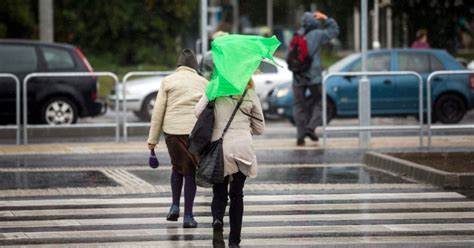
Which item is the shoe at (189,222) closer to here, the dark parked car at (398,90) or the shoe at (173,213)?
the shoe at (173,213)

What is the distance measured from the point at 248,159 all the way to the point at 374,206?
3.54 meters

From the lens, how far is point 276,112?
88.5ft

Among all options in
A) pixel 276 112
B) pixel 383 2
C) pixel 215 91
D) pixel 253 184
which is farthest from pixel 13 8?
pixel 215 91

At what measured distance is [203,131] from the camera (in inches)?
414

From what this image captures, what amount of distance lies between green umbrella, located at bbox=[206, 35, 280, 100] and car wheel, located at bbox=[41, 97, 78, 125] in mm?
13418

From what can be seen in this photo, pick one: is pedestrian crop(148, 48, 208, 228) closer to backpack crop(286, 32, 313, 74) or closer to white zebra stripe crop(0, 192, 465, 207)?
white zebra stripe crop(0, 192, 465, 207)

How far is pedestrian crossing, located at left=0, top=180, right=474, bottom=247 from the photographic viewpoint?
1136cm

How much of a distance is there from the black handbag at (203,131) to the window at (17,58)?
1442 cm

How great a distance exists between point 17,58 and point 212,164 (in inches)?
584

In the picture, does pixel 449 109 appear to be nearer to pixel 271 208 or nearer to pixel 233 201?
pixel 271 208

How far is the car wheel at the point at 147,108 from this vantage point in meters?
26.7

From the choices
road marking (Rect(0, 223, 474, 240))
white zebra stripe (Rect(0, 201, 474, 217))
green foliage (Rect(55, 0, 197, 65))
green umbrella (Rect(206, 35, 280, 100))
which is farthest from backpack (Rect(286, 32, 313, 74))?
green foliage (Rect(55, 0, 197, 65))

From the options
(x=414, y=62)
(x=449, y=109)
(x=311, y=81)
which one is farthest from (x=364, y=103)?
(x=414, y=62)

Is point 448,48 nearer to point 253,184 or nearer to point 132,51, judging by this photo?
point 132,51
